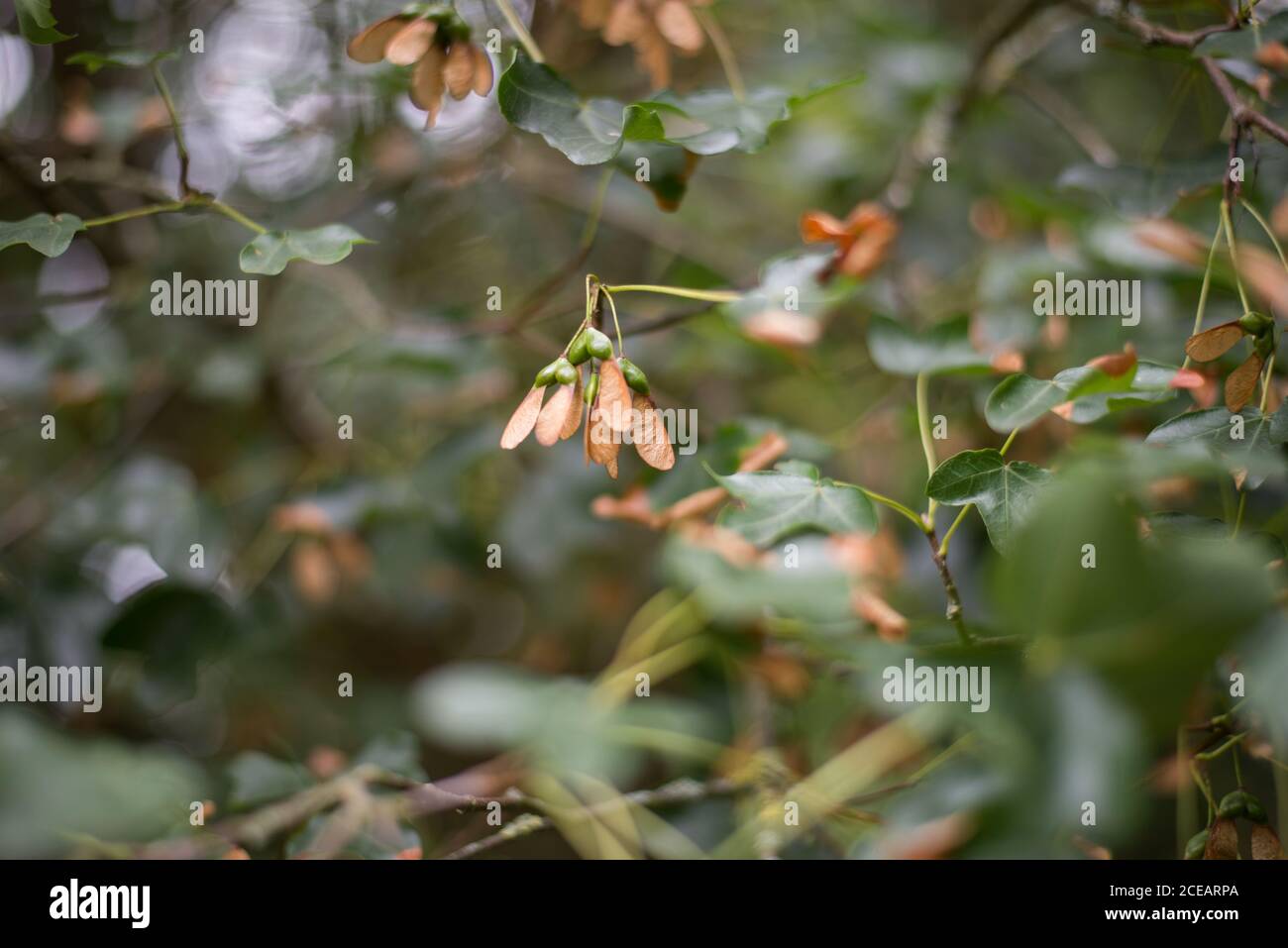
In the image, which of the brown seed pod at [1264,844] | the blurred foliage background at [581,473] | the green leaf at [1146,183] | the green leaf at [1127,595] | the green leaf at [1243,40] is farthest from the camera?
the green leaf at [1146,183]

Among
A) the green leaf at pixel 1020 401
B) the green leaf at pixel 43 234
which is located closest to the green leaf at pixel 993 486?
the green leaf at pixel 1020 401

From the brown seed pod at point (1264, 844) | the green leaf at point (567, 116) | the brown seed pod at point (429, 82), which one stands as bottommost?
the brown seed pod at point (1264, 844)

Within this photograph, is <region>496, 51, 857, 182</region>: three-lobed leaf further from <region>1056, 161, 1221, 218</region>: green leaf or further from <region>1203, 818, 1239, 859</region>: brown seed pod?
<region>1203, 818, 1239, 859</region>: brown seed pod

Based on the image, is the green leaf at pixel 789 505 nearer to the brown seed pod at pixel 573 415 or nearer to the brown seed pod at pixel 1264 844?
the brown seed pod at pixel 573 415

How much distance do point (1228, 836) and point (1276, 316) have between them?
0.53 meters

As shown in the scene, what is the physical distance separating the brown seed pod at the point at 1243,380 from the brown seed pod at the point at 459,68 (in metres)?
0.72

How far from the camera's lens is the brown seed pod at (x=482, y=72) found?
31.8 inches

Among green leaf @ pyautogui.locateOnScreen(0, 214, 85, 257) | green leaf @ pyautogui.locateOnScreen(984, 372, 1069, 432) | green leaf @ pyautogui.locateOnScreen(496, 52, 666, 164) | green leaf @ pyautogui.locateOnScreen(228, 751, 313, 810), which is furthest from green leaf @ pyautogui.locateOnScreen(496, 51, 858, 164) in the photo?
green leaf @ pyautogui.locateOnScreen(228, 751, 313, 810)

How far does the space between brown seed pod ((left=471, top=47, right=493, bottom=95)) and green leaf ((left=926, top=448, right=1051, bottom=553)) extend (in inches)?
21.5

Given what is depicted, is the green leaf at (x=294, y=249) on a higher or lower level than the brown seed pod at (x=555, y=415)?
higher

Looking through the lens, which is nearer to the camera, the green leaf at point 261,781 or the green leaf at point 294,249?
the green leaf at point 294,249

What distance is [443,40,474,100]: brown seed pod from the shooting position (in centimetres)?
80
